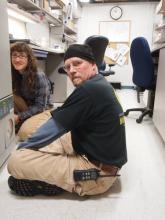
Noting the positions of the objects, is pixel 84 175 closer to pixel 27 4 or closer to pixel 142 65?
pixel 142 65

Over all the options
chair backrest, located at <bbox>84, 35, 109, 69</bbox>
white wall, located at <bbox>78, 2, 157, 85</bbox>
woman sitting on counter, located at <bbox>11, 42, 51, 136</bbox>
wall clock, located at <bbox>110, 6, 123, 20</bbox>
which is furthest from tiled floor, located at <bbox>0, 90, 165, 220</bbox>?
wall clock, located at <bbox>110, 6, 123, 20</bbox>

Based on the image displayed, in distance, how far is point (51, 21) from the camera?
14.1 feet

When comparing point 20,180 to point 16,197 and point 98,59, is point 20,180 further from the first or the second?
point 98,59

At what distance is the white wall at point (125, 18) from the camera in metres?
5.77

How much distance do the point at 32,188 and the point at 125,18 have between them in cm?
556

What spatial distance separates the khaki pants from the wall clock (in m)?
5.41

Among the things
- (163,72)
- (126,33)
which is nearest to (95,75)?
(163,72)

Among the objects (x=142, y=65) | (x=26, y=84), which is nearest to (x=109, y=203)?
(x=26, y=84)

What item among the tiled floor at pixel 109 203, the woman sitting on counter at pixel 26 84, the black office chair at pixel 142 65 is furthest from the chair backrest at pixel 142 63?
the tiled floor at pixel 109 203

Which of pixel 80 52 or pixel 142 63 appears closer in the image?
pixel 80 52

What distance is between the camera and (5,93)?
5.04 ft

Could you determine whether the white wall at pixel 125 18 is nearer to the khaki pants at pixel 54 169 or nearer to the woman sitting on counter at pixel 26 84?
the woman sitting on counter at pixel 26 84

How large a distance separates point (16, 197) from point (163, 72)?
1.58 m

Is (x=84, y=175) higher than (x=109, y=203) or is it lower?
higher
